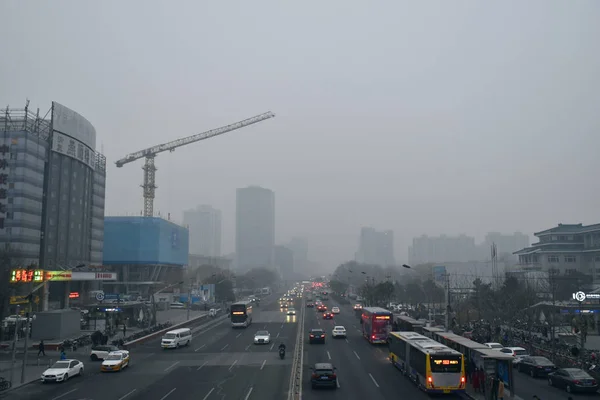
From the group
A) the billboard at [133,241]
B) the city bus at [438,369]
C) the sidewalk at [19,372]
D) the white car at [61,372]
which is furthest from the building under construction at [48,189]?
the city bus at [438,369]

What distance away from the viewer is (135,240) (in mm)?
121562

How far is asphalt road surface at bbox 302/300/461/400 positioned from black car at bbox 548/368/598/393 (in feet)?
19.8

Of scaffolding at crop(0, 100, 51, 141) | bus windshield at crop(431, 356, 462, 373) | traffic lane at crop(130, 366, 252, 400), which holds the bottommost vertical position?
traffic lane at crop(130, 366, 252, 400)

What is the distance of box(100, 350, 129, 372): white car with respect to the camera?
32250 millimetres

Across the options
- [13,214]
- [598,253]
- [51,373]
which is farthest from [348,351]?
[598,253]

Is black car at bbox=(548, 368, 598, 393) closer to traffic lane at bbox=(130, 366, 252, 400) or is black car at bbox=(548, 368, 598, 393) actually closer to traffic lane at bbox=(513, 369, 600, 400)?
traffic lane at bbox=(513, 369, 600, 400)

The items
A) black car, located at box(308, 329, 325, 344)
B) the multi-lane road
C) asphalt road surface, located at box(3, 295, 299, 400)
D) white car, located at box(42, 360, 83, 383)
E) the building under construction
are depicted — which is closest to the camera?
the multi-lane road

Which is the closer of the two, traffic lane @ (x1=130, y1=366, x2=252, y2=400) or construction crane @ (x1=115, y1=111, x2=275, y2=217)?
traffic lane @ (x1=130, y1=366, x2=252, y2=400)

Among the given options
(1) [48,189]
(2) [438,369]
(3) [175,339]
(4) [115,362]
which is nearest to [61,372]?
(4) [115,362]

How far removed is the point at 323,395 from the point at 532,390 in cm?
1114

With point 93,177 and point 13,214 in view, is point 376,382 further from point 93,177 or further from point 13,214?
point 93,177

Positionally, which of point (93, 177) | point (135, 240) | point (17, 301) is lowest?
point (17, 301)

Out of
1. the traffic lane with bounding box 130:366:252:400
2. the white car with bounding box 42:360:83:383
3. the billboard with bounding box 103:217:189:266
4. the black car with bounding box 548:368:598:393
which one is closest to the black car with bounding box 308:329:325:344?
the traffic lane with bounding box 130:366:252:400

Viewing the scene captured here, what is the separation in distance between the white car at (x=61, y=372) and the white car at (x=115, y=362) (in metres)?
1.79
